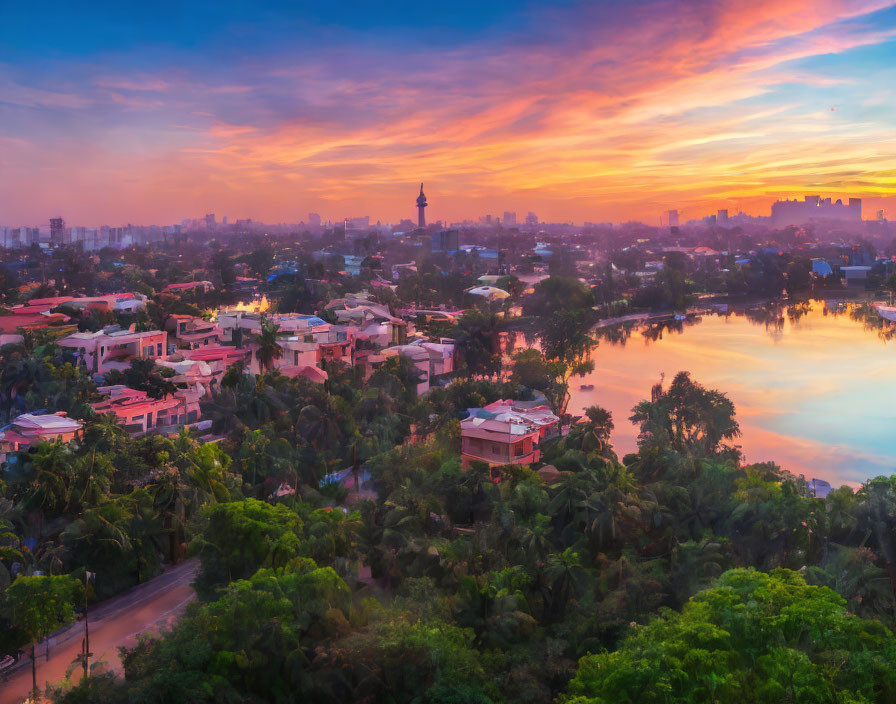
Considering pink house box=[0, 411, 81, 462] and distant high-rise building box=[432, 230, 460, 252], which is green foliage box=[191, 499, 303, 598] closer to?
pink house box=[0, 411, 81, 462]

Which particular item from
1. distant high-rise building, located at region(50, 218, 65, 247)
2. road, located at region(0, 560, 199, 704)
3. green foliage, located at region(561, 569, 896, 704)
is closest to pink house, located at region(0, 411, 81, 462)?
road, located at region(0, 560, 199, 704)

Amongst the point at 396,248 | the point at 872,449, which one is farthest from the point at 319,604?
the point at 396,248

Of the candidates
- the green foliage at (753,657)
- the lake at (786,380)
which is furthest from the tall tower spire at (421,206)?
the green foliage at (753,657)

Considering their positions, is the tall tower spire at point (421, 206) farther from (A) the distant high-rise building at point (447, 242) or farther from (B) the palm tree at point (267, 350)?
(B) the palm tree at point (267, 350)

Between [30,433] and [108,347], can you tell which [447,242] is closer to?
[108,347]

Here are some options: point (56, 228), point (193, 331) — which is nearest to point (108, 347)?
point (193, 331)
